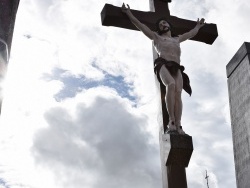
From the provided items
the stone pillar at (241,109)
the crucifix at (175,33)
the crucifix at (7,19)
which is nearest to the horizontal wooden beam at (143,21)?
the crucifix at (175,33)

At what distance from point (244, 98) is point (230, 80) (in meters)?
0.53

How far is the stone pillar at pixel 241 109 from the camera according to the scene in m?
4.64

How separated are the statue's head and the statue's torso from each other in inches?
6.3

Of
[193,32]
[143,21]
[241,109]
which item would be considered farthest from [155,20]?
[241,109]

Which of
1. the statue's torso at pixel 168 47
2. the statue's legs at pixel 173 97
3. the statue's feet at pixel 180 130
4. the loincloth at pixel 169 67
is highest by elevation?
the statue's torso at pixel 168 47

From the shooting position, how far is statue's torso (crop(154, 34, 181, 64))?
4348mm

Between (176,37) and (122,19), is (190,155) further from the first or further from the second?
(122,19)

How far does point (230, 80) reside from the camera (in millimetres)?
5340

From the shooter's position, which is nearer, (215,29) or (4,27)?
(4,27)

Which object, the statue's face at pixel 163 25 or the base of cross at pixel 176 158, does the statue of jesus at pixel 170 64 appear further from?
the base of cross at pixel 176 158

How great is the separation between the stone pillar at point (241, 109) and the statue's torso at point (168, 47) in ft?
3.48

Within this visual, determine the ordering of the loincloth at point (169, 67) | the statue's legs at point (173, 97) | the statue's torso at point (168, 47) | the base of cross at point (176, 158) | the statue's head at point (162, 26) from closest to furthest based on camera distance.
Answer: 1. the base of cross at point (176, 158)
2. the statue's legs at point (173, 97)
3. the loincloth at point (169, 67)
4. the statue's torso at point (168, 47)
5. the statue's head at point (162, 26)

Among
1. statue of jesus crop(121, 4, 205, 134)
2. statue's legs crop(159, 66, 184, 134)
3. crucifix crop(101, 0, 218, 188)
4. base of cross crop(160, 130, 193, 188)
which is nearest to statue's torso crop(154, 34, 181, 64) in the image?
statue of jesus crop(121, 4, 205, 134)

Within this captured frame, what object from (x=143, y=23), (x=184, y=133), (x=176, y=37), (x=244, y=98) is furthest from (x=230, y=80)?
(x=184, y=133)
